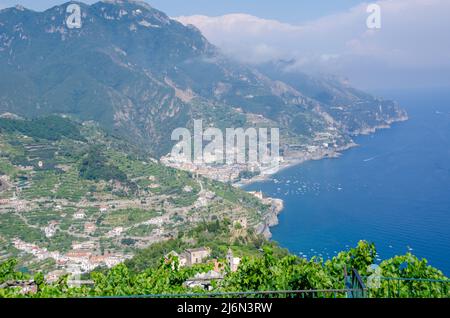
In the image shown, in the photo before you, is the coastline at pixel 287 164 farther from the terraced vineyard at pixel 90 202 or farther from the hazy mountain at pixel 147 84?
the hazy mountain at pixel 147 84

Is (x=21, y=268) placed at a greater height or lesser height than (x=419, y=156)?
lesser

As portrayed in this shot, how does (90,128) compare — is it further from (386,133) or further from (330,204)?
(386,133)

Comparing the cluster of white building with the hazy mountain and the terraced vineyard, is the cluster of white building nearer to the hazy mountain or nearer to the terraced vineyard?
the terraced vineyard

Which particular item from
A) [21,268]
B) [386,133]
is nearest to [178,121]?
[386,133]

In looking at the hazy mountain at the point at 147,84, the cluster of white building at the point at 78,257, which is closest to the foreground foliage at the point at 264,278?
the cluster of white building at the point at 78,257

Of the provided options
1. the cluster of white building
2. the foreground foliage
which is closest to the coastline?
the cluster of white building

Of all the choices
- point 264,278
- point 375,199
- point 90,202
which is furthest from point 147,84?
point 264,278
